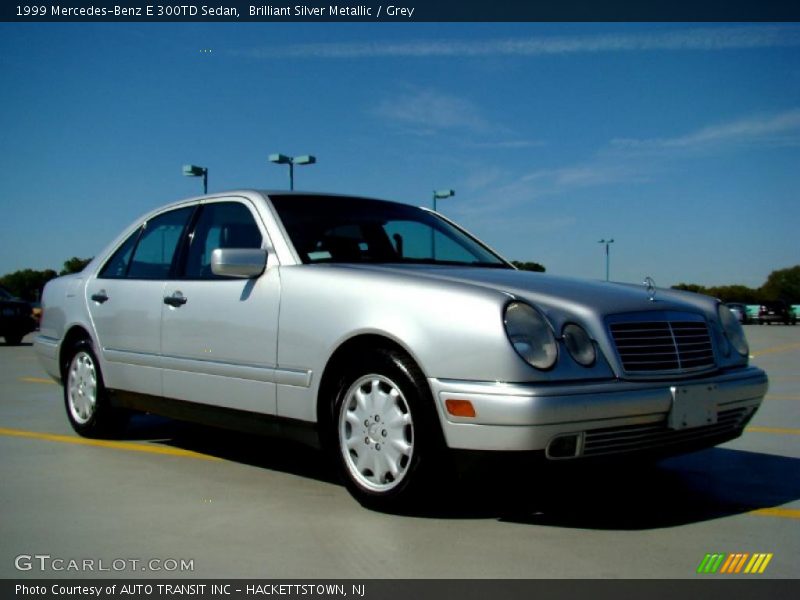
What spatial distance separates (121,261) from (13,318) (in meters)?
14.3

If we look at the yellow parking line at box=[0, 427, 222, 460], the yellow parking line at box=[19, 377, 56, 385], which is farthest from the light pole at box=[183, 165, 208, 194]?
the yellow parking line at box=[0, 427, 222, 460]

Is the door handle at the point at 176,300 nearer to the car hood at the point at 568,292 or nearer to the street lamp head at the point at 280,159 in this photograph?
the car hood at the point at 568,292

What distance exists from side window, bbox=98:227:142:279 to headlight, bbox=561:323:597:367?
10.8 ft

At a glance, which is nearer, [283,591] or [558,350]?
[283,591]

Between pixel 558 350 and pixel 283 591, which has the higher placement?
pixel 558 350

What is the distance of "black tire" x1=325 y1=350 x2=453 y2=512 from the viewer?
3576 millimetres

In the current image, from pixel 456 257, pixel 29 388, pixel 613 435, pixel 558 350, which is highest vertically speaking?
pixel 456 257

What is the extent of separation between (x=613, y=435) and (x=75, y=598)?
2.09 m

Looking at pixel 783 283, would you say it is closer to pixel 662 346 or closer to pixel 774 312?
pixel 774 312

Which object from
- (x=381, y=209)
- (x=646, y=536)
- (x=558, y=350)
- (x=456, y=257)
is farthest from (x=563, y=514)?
(x=381, y=209)

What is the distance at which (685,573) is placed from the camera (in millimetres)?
2980

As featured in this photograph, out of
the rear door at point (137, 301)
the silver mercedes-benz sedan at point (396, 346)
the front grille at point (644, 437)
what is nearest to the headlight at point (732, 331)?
the silver mercedes-benz sedan at point (396, 346)

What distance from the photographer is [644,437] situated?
11.8 feet

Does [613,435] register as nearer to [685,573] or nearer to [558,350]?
[558,350]
